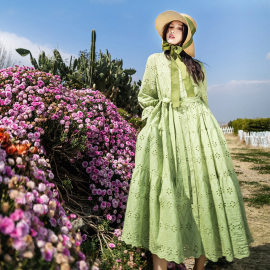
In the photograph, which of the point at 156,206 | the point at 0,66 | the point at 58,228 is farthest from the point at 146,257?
the point at 0,66

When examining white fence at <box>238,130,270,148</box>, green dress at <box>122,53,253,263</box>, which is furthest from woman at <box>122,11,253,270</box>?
white fence at <box>238,130,270,148</box>

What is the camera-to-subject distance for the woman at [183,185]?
2.01 metres

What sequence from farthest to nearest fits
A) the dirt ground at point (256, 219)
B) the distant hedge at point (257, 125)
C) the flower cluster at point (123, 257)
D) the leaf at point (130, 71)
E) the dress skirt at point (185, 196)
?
the distant hedge at point (257, 125) → the leaf at point (130, 71) → the dirt ground at point (256, 219) → the flower cluster at point (123, 257) → the dress skirt at point (185, 196)

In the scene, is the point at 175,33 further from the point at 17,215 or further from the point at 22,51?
the point at 22,51

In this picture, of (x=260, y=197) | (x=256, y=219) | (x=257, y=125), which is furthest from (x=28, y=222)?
(x=257, y=125)

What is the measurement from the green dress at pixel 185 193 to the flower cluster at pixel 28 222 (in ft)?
2.40

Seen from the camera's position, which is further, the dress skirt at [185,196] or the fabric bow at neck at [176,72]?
the fabric bow at neck at [176,72]

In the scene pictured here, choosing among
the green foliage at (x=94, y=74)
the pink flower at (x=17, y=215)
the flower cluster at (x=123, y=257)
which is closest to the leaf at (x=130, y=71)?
the green foliage at (x=94, y=74)

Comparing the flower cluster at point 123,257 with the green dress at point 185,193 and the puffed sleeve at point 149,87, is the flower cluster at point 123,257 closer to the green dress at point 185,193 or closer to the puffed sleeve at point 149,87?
the green dress at point 185,193

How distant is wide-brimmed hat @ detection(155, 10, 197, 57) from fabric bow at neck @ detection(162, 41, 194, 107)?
0.13 metres

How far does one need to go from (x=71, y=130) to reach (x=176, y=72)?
142 centimetres

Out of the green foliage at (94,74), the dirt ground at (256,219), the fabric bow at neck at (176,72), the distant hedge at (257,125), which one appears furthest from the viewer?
the distant hedge at (257,125)

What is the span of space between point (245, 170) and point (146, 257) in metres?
6.76

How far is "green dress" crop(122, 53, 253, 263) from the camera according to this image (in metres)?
2.00
